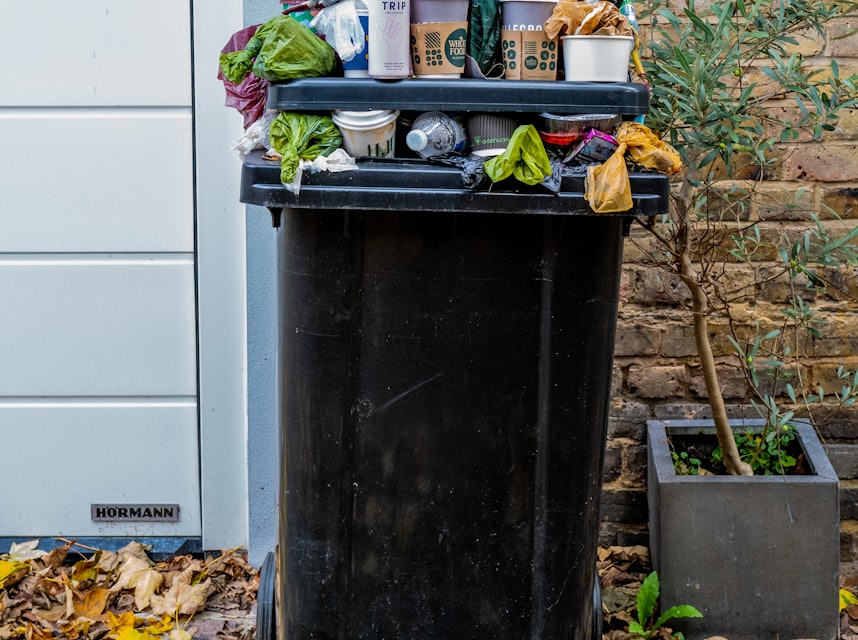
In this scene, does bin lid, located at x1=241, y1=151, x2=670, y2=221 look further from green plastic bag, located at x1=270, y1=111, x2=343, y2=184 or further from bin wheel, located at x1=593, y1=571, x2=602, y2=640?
bin wheel, located at x1=593, y1=571, x2=602, y2=640

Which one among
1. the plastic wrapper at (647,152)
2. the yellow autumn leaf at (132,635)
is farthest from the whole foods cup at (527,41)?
the yellow autumn leaf at (132,635)

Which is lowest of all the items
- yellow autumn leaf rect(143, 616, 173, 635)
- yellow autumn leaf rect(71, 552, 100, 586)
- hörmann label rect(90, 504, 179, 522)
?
yellow autumn leaf rect(143, 616, 173, 635)

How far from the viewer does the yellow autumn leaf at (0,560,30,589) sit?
320 cm

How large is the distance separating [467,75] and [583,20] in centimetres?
26

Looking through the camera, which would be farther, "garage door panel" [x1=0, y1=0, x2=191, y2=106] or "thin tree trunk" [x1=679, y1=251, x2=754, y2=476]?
"garage door panel" [x1=0, y1=0, x2=191, y2=106]

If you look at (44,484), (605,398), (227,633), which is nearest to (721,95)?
(605,398)

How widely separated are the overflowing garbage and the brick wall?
109 centimetres

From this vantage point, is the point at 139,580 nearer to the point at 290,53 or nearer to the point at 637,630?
the point at 637,630

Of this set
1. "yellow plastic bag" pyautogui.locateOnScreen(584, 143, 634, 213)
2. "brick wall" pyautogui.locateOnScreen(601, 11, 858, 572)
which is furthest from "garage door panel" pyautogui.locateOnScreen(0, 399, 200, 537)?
"yellow plastic bag" pyautogui.locateOnScreen(584, 143, 634, 213)

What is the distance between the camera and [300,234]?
87.9 inches

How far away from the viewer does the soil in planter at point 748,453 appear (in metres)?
3.15

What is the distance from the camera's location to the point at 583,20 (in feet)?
7.07

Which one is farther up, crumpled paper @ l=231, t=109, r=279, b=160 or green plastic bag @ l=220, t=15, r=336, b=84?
green plastic bag @ l=220, t=15, r=336, b=84

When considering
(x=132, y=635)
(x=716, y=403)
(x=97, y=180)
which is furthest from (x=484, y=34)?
(x=132, y=635)
